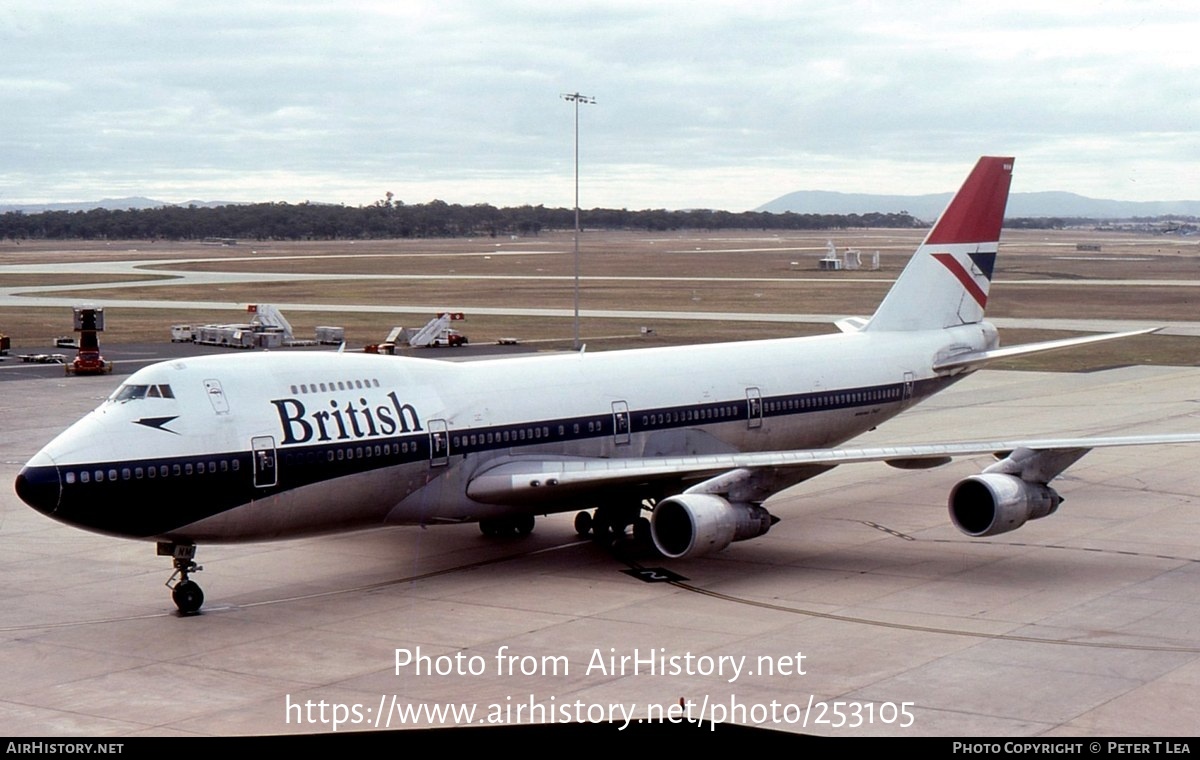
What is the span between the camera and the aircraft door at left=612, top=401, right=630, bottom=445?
2914 cm

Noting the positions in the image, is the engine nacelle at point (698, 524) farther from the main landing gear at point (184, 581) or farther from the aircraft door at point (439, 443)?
the main landing gear at point (184, 581)

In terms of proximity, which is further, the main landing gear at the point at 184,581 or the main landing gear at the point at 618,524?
the main landing gear at the point at 618,524

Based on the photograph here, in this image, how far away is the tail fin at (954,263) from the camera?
36500 mm

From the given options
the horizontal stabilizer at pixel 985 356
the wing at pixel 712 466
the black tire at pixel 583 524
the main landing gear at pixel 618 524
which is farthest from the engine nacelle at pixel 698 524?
the horizontal stabilizer at pixel 985 356

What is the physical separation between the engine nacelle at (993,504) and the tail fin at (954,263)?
9652 millimetres

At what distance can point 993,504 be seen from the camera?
26.8 m

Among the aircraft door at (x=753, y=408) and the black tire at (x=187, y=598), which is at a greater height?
the aircraft door at (x=753, y=408)

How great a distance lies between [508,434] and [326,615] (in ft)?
17.6

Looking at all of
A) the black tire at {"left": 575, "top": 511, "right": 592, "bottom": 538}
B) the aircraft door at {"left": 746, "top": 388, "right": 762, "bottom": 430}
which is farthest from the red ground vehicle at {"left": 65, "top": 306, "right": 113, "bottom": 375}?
the aircraft door at {"left": 746, "top": 388, "right": 762, "bottom": 430}

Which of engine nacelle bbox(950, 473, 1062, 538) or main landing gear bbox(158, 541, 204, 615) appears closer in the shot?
main landing gear bbox(158, 541, 204, 615)

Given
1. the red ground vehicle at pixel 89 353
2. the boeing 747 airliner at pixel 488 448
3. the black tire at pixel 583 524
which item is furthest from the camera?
the red ground vehicle at pixel 89 353

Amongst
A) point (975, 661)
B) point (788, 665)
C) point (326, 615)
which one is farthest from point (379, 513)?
point (975, 661)

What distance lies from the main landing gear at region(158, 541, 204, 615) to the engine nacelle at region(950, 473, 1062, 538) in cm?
1399

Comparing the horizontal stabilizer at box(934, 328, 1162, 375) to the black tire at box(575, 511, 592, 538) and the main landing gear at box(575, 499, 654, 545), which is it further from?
the black tire at box(575, 511, 592, 538)
